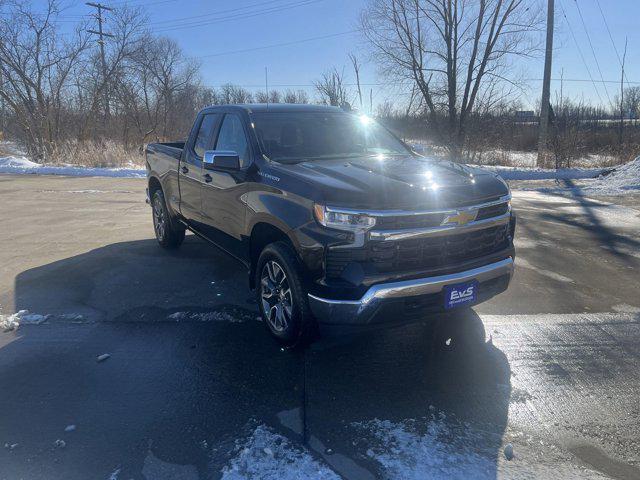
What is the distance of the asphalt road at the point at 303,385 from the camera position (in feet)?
8.71

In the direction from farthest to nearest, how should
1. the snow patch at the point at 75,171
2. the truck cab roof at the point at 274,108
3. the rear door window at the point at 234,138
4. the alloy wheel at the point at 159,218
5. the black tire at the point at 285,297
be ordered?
the snow patch at the point at 75,171
the alloy wheel at the point at 159,218
the truck cab roof at the point at 274,108
the rear door window at the point at 234,138
the black tire at the point at 285,297

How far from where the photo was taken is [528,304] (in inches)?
192

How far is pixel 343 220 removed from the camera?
3.29 m

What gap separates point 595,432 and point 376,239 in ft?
5.63

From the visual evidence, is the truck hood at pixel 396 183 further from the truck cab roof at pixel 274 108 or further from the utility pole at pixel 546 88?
the utility pole at pixel 546 88

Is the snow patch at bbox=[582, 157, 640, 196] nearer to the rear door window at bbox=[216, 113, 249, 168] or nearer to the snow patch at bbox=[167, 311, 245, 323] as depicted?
the rear door window at bbox=[216, 113, 249, 168]

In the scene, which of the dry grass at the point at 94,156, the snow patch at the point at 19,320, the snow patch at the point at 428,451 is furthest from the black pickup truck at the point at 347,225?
the dry grass at the point at 94,156

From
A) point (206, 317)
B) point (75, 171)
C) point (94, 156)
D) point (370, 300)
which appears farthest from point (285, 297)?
point (94, 156)

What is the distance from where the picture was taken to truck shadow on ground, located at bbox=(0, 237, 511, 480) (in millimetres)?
2676

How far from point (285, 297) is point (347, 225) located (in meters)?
0.89

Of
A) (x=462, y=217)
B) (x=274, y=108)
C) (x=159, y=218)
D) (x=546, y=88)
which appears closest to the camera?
(x=462, y=217)

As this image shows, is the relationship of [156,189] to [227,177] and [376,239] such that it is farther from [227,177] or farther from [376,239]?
[376,239]

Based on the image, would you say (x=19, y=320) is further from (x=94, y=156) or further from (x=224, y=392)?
(x=94, y=156)

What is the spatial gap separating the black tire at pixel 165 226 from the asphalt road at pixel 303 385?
32.4 inches
